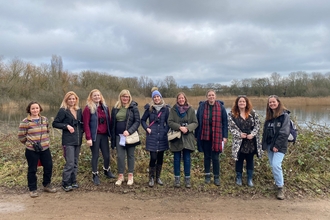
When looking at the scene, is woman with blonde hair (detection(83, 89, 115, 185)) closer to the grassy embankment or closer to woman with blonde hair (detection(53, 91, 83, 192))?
woman with blonde hair (detection(53, 91, 83, 192))

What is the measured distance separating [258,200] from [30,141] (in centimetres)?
373

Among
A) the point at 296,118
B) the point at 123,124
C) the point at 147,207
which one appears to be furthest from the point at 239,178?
the point at 296,118

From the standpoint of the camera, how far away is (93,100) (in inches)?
171

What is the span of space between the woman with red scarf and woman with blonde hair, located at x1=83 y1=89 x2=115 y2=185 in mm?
1681

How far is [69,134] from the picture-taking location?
13.6 ft

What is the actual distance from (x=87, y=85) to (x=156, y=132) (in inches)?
1250

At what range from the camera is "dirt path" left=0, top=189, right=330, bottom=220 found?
325cm

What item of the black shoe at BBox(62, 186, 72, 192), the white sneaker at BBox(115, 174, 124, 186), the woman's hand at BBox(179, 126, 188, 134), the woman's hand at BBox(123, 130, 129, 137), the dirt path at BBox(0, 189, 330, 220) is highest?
the woman's hand at BBox(179, 126, 188, 134)

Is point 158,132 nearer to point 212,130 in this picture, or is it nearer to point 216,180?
point 212,130

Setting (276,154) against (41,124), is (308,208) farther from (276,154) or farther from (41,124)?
(41,124)

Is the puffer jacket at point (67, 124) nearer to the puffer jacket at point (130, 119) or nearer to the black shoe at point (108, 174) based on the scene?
the puffer jacket at point (130, 119)

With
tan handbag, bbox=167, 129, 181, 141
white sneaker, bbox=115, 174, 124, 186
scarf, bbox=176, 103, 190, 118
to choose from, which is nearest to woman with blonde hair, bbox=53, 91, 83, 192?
white sneaker, bbox=115, 174, 124, 186

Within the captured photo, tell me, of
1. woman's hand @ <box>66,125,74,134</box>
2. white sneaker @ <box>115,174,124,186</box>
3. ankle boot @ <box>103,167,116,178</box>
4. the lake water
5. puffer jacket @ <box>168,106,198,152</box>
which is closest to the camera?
woman's hand @ <box>66,125,74,134</box>

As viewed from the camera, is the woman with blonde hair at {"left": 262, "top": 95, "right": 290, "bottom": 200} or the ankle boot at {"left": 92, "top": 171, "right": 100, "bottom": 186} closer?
the woman with blonde hair at {"left": 262, "top": 95, "right": 290, "bottom": 200}
